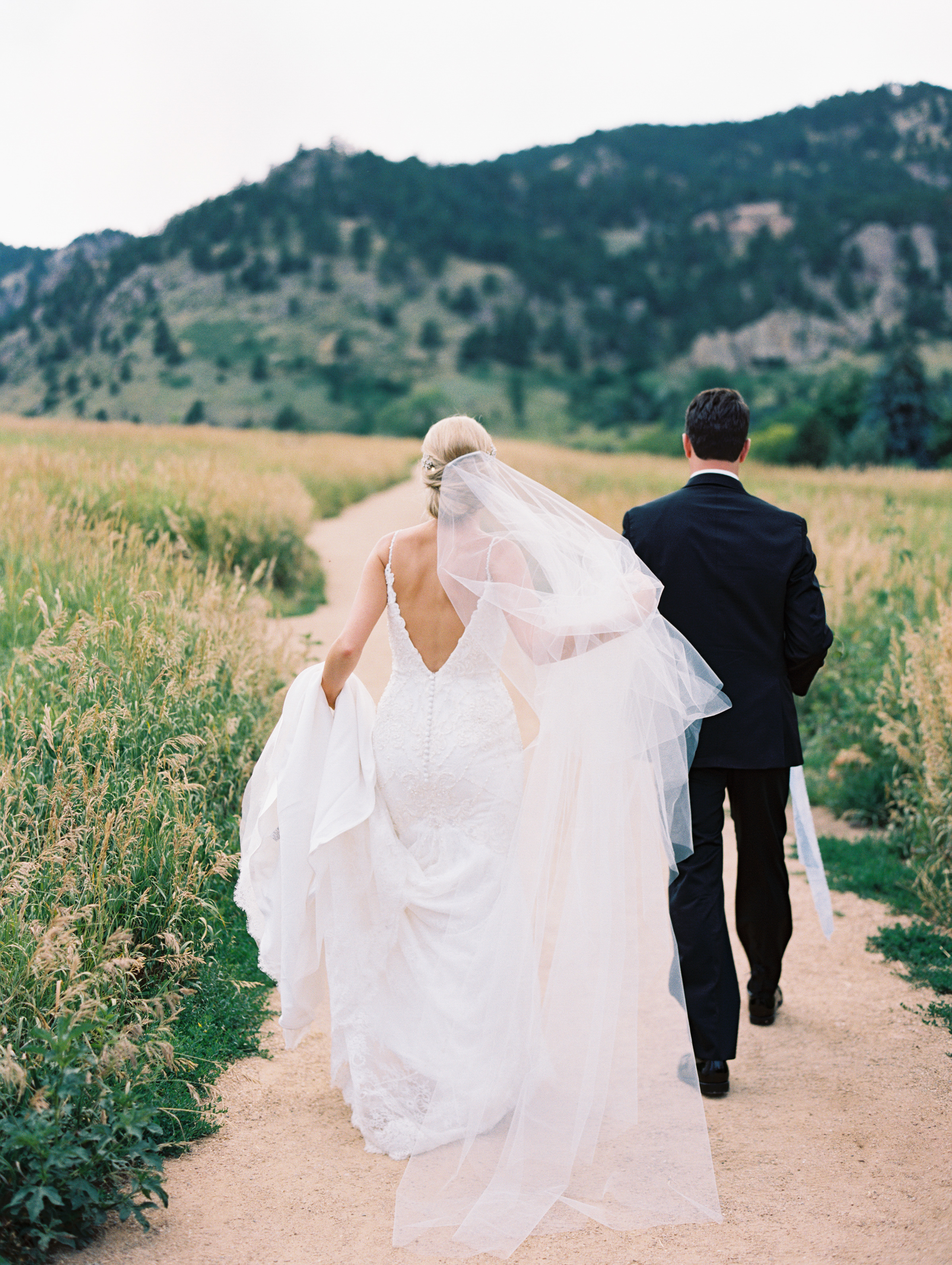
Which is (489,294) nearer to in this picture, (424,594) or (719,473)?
(719,473)

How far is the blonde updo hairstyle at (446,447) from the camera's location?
11.0ft

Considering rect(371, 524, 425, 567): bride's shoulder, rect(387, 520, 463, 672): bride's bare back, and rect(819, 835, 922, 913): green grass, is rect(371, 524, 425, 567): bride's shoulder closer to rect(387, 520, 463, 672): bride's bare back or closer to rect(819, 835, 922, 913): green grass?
rect(387, 520, 463, 672): bride's bare back

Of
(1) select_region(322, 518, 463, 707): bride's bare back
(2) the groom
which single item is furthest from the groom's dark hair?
(1) select_region(322, 518, 463, 707): bride's bare back

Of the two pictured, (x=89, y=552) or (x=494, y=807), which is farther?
(x=89, y=552)

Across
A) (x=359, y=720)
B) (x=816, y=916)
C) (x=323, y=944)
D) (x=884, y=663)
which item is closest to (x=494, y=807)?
(x=359, y=720)

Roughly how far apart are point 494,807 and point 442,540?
0.93 metres

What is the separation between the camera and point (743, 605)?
11.6 ft

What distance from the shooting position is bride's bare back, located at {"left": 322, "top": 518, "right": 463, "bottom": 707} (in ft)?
11.1

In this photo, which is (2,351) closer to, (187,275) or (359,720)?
(187,275)

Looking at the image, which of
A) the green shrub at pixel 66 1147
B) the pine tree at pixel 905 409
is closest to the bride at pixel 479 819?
the green shrub at pixel 66 1147

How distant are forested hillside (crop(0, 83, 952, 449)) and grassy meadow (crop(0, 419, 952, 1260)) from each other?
62443mm

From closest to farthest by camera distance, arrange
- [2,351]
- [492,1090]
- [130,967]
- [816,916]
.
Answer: [492,1090] → [130,967] → [816,916] → [2,351]

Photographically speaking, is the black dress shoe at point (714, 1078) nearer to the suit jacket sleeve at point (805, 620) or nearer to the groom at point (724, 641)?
the groom at point (724, 641)

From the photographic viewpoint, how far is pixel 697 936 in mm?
3508
